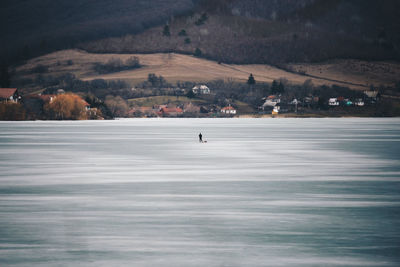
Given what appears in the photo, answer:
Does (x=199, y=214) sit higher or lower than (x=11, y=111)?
higher

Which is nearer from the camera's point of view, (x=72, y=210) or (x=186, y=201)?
(x=72, y=210)

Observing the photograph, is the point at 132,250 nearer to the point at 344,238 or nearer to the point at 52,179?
the point at 344,238

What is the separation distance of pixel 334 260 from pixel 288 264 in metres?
1.33

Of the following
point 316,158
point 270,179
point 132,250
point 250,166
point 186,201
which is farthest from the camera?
point 316,158

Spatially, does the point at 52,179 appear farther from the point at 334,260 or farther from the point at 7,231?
the point at 334,260

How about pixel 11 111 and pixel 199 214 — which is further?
pixel 11 111

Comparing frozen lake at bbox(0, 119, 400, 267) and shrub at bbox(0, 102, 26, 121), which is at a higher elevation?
frozen lake at bbox(0, 119, 400, 267)

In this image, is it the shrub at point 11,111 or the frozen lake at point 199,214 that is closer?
the frozen lake at point 199,214

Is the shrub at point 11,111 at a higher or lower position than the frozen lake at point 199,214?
lower

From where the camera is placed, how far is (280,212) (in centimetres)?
2341

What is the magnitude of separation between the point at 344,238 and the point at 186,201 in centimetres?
919

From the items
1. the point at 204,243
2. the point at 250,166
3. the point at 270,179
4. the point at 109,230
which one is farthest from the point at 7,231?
the point at 250,166

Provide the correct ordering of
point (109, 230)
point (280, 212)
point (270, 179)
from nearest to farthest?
point (109, 230) → point (280, 212) → point (270, 179)

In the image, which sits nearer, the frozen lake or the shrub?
the frozen lake
